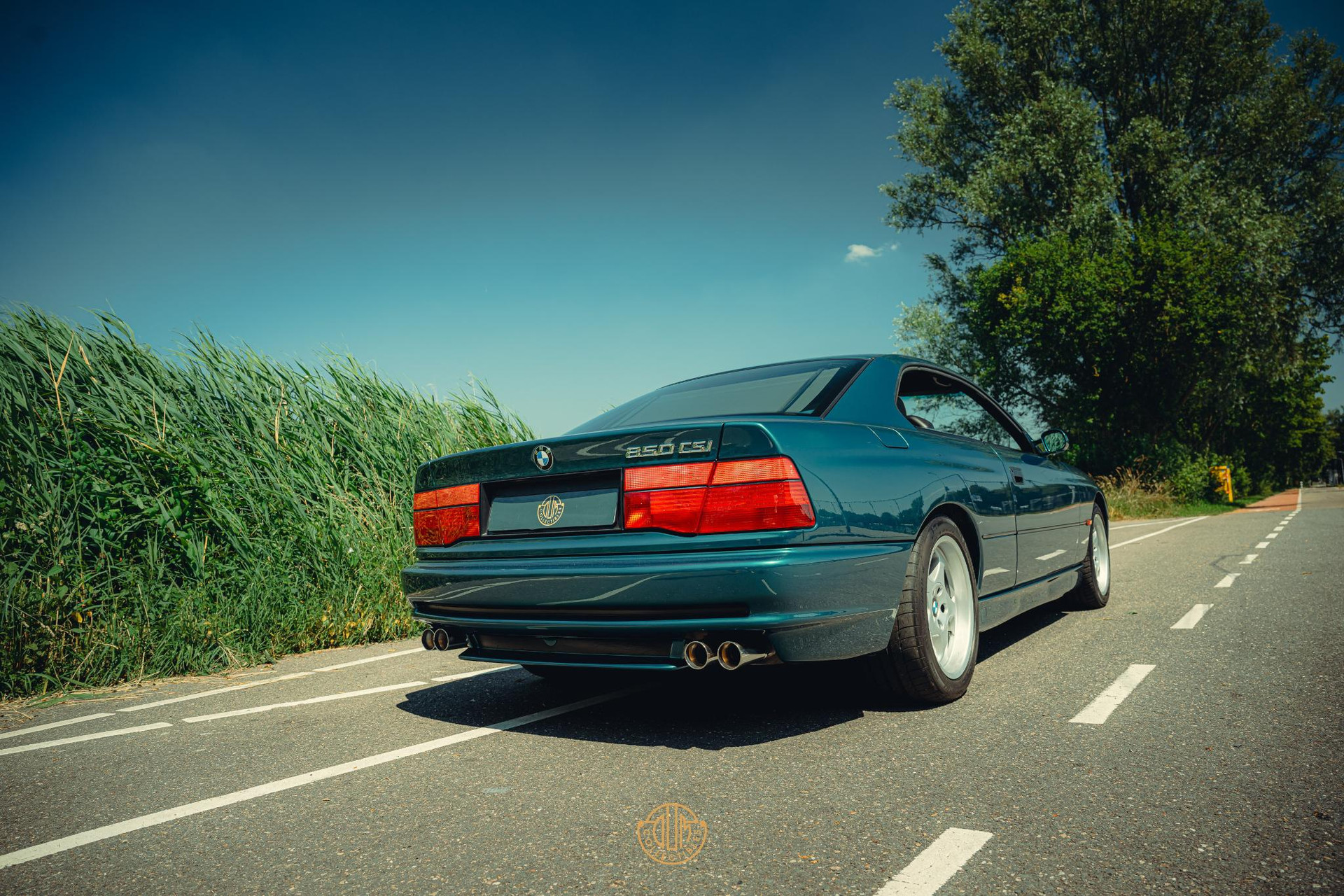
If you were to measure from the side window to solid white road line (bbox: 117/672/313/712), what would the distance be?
3.98m

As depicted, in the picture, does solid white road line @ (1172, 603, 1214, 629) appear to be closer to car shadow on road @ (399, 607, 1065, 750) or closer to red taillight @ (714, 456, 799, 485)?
car shadow on road @ (399, 607, 1065, 750)

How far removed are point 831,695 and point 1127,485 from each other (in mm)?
21407

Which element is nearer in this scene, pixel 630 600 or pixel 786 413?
pixel 630 600

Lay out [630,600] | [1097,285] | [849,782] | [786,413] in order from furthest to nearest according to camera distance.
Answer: [1097,285] < [786,413] < [630,600] < [849,782]

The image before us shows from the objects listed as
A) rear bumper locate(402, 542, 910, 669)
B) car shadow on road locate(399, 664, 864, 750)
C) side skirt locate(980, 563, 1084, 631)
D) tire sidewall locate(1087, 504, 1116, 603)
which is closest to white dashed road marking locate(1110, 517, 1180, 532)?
tire sidewall locate(1087, 504, 1116, 603)

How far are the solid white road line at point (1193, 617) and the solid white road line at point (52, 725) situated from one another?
6.23 meters

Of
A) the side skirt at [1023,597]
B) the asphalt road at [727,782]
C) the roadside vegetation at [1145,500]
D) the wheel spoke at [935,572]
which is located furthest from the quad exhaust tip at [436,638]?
the roadside vegetation at [1145,500]

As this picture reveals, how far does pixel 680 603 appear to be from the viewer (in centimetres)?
288

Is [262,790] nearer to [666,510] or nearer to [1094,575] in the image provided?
[666,510]

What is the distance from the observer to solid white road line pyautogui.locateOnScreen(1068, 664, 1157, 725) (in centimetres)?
340

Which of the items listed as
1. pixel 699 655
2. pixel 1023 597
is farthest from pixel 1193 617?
pixel 699 655

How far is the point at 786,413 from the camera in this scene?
340 centimetres

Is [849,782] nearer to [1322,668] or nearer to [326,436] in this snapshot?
[1322,668]

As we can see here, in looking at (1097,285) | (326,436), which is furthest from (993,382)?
(326,436)
